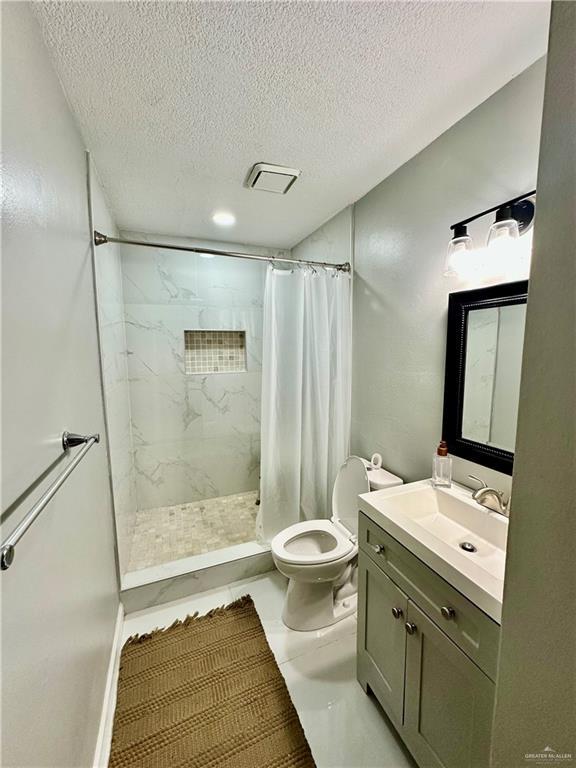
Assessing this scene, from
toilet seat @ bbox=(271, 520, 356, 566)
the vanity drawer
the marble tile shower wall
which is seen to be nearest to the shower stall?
the marble tile shower wall

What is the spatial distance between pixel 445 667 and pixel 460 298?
1.31 m

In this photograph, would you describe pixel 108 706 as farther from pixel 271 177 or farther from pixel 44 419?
pixel 271 177

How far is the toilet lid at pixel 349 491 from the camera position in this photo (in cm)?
176

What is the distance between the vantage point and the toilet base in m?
1.65

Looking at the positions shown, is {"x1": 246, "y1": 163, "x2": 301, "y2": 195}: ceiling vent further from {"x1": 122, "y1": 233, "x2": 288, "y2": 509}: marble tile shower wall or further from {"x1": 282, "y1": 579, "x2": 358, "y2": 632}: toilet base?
{"x1": 282, "y1": 579, "x2": 358, "y2": 632}: toilet base

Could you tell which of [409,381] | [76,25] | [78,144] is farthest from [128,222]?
[409,381]

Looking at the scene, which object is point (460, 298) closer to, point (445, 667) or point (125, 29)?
point (445, 667)

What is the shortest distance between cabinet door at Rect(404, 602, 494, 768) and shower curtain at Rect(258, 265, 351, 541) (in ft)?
3.97

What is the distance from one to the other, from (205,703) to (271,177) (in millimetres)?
2484

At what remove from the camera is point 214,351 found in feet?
9.57

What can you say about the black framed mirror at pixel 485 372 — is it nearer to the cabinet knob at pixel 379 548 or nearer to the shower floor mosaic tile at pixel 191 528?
the cabinet knob at pixel 379 548

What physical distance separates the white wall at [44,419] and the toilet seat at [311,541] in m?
0.85

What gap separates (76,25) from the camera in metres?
0.92

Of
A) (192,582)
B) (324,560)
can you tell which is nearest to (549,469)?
(324,560)
